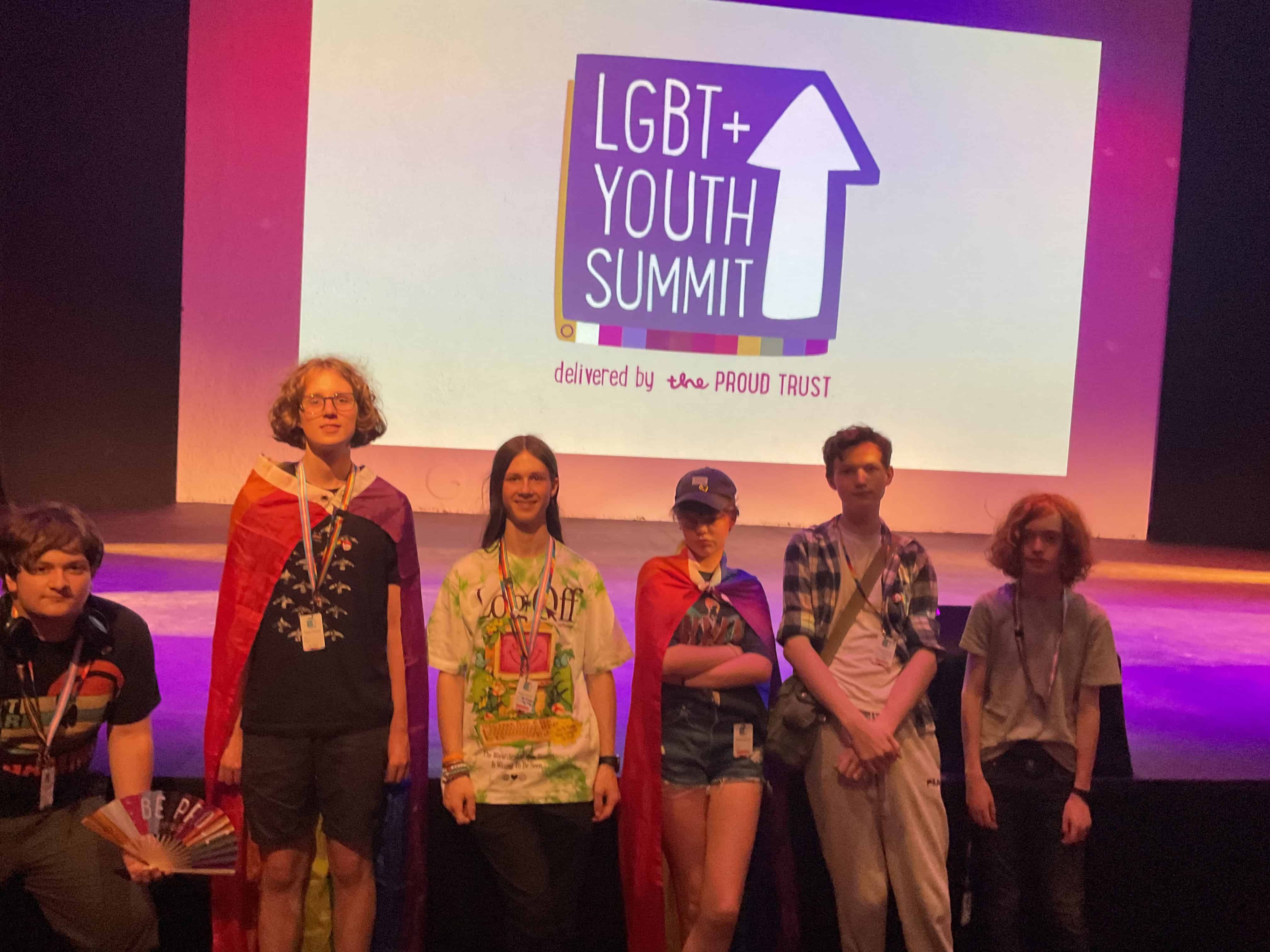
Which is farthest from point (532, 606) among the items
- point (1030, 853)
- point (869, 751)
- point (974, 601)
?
point (974, 601)

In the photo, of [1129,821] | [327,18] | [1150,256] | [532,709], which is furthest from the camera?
[1150,256]

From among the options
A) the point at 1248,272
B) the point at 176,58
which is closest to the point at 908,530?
the point at 1248,272

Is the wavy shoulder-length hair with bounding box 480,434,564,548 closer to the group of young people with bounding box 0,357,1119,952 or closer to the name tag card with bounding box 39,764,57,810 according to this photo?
the group of young people with bounding box 0,357,1119,952

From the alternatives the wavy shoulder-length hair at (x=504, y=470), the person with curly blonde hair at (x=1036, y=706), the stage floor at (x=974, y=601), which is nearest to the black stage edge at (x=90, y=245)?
the stage floor at (x=974, y=601)

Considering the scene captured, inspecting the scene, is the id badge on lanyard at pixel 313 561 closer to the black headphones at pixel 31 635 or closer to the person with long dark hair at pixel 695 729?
the black headphones at pixel 31 635

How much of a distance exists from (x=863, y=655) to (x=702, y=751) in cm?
41

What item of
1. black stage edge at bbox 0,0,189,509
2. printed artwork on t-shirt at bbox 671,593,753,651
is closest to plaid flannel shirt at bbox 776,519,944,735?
printed artwork on t-shirt at bbox 671,593,753,651

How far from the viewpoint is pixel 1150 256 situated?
22.4ft

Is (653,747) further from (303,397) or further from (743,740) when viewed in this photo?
(303,397)

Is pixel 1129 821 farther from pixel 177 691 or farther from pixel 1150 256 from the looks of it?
pixel 1150 256

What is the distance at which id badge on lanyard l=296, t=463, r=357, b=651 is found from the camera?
1.96 metres

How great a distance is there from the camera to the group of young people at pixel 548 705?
1.94 meters

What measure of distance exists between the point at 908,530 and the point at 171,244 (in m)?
4.99

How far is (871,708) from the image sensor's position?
215cm
